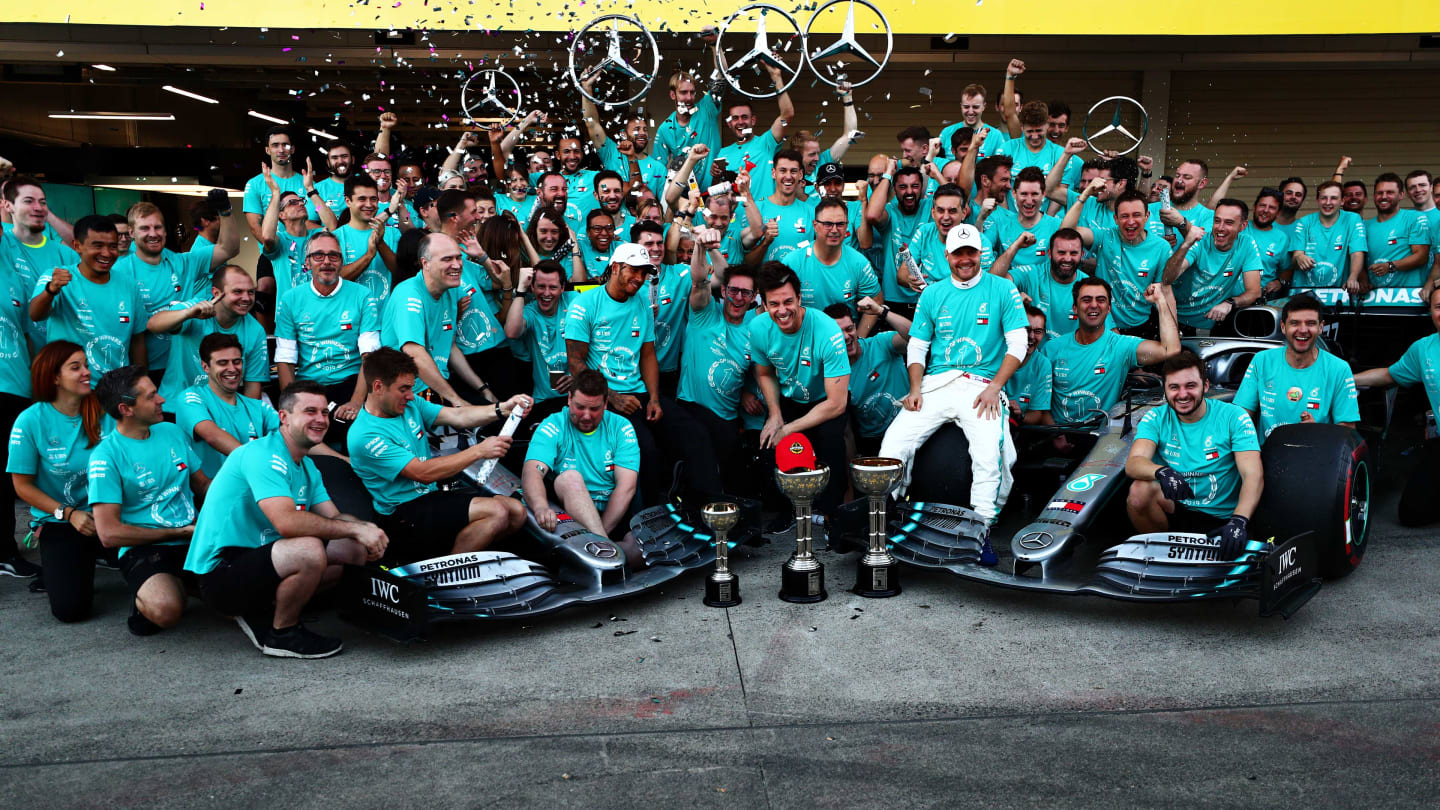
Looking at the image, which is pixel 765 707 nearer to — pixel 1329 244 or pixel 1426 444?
pixel 1426 444

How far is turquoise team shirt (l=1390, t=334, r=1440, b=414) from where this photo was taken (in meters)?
6.55

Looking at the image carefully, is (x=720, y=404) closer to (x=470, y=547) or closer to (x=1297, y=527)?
(x=470, y=547)

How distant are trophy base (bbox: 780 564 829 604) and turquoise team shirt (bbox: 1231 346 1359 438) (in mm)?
2599

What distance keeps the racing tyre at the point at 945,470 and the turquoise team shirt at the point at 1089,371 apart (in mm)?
1052

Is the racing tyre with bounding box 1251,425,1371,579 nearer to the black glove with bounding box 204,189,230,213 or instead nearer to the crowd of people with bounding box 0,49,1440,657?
the crowd of people with bounding box 0,49,1440,657

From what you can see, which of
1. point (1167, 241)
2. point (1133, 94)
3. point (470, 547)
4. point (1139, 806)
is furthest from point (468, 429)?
point (1133, 94)

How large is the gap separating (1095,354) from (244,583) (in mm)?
4742

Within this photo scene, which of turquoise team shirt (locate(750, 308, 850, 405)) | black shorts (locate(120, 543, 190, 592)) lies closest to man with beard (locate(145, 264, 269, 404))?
black shorts (locate(120, 543, 190, 592))

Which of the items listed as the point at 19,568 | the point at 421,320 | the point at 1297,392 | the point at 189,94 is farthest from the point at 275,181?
the point at 189,94

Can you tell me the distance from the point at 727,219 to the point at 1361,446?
158 inches

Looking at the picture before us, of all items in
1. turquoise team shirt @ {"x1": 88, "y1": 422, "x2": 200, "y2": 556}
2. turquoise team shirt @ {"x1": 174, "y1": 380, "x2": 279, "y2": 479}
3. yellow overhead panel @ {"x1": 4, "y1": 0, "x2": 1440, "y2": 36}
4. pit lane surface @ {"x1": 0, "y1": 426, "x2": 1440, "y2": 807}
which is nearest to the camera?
pit lane surface @ {"x1": 0, "y1": 426, "x2": 1440, "y2": 807}

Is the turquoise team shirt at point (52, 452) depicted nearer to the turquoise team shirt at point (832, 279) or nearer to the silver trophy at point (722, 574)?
the silver trophy at point (722, 574)

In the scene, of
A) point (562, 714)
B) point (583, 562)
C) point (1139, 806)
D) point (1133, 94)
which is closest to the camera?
point (1139, 806)

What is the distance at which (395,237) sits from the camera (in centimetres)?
816
